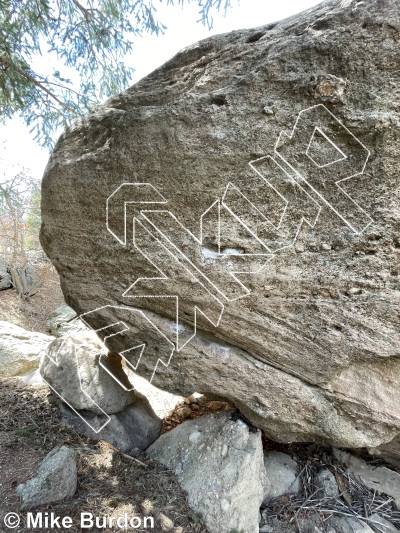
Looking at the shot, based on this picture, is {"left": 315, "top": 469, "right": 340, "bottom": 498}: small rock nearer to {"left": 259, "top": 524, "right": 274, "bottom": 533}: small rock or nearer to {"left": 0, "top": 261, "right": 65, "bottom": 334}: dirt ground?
{"left": 259, "top": 524, "right": 274, "bottom": 533}: small rock

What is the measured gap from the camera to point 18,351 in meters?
3.71

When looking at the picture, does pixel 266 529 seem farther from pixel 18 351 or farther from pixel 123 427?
pixel 18 351

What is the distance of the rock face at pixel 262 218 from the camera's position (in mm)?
1740

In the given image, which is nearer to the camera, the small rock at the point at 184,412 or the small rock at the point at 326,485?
the small rock at the point at 326,485

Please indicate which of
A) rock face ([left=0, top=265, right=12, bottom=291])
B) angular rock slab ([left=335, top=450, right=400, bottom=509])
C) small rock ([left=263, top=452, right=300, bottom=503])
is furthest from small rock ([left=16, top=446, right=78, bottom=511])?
rock face ([left=0, top=265, right=12, bottom=291])

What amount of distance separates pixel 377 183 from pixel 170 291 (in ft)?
4.70

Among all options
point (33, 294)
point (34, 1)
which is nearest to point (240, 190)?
point (34, 1)

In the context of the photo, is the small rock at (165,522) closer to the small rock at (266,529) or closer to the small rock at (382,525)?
the small rock at (266,529)

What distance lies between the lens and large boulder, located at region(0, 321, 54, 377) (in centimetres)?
352

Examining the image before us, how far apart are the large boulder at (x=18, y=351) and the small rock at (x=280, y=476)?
281cm

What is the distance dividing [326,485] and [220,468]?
3.13ft
